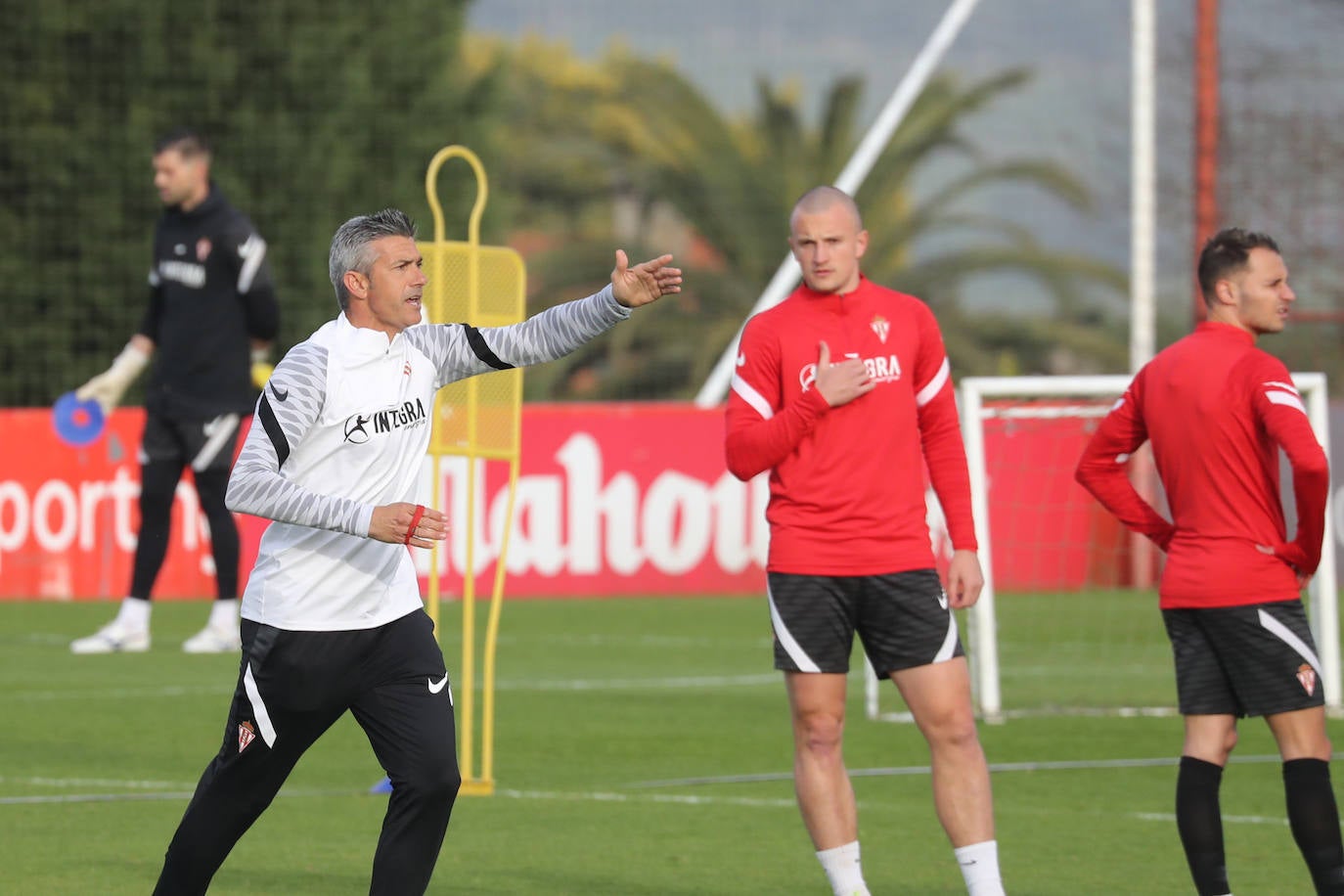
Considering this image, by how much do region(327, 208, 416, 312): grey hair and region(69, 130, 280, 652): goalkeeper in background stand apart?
6.66 metres

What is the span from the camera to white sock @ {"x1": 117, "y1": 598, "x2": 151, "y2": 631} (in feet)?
41.6

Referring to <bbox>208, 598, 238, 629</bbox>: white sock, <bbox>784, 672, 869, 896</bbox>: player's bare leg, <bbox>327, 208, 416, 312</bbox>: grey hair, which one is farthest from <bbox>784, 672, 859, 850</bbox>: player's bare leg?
<bbox>208, 598, 238, 629</bbox>: white sock

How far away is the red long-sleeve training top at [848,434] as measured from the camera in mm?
6094

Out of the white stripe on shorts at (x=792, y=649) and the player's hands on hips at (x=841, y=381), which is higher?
the player's hands on hips at (x=841, y=381)

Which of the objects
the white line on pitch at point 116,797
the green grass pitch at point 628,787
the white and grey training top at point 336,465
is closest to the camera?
the white and grey training top at point 336,465

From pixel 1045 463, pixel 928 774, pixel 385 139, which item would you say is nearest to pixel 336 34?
pixel 385 139

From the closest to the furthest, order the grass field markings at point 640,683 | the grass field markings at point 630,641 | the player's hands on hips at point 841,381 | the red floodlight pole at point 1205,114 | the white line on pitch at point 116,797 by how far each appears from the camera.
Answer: the player's hands on hips at point 841,381, the white line on pitch at point 116,797, the grass field markings at point 640,683, the grass field markings at point 630,641, the red floodlight pole at point 1205,114

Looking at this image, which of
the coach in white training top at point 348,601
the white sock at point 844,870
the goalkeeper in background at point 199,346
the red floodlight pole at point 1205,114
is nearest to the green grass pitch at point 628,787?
the goalkeeper in background at point 199,346

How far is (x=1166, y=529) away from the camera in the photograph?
6.42m

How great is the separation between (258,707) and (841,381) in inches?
66.4

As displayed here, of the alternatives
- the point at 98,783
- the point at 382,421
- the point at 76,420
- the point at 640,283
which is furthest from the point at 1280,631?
the point at 76,420

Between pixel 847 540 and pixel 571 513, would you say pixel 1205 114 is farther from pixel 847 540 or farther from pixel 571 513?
pixel 847 540

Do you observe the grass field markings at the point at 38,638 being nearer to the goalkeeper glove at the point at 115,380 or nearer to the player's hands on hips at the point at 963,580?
the goalkeeper glove at the point at 115,380

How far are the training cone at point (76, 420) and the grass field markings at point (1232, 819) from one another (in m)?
8.23
